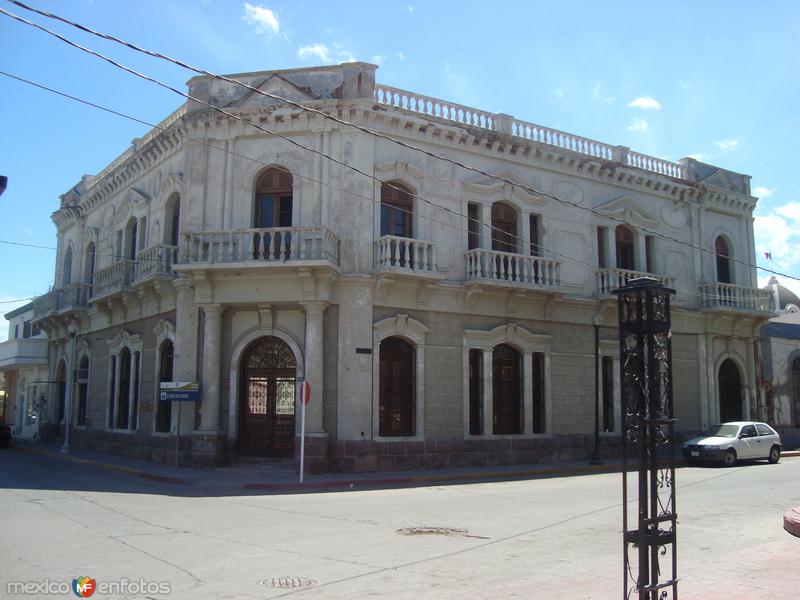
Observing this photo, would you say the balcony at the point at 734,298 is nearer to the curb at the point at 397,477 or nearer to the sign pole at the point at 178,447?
the curb at the point at 397,477

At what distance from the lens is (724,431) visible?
23.0 meters

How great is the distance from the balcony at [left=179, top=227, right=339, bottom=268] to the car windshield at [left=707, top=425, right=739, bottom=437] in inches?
542

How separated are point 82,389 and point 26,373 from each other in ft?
41.1

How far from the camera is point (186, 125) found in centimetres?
2084

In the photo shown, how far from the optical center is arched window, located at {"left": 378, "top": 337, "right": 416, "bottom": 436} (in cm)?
1980

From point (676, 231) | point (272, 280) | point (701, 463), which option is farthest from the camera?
point (676, 231)

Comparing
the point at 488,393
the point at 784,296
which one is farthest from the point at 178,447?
the point at 784,296

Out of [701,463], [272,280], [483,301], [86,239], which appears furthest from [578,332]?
[86,239]

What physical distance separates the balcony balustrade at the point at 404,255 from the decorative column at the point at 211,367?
475 centimetres

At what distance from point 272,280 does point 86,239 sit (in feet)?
49.2

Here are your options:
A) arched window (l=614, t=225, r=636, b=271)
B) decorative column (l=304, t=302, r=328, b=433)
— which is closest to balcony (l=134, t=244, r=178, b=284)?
decorative column (l=304, t=302, r=328, b=433)

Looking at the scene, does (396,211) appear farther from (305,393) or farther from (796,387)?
(796,387)

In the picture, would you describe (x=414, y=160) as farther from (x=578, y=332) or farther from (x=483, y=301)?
(x=578, y=332)

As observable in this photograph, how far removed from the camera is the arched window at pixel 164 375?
2216 cm
